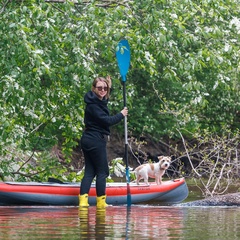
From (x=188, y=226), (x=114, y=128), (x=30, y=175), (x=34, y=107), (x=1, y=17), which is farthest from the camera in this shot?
(x=114, y=128)

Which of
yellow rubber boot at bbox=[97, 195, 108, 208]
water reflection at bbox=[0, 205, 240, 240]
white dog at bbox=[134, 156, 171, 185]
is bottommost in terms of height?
water reflection at bbox=[0, 205, 240, 240]

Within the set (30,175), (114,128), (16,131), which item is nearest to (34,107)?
(16,131)

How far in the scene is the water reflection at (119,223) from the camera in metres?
8.89

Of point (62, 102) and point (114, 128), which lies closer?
point (62, 102)

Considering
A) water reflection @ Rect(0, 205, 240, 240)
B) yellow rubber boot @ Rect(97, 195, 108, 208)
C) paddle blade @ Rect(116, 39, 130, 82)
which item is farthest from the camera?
paddle blade @ Rect(116, 39, 130, 82)

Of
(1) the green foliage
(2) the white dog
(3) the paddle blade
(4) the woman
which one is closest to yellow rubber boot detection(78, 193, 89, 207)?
(4) the woman

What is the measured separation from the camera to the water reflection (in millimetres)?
8891

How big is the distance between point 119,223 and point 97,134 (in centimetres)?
296

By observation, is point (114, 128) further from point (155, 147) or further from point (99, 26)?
point (99, 26)

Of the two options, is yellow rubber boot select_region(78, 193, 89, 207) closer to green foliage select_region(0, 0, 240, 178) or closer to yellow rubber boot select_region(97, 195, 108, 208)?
yellow rubber boot select_region(97, 195, 108, 208)

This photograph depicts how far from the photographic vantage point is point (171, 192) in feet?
50.3

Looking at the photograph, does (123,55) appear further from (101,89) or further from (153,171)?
(153,171)

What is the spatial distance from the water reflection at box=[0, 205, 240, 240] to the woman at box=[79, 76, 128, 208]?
1.27 ft

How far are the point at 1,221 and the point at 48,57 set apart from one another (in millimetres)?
4401
